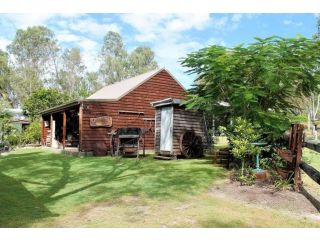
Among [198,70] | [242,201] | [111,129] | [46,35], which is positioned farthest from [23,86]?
[242,201]

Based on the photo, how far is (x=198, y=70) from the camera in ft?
40.0

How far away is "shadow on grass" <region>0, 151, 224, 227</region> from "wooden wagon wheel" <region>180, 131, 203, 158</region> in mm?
3990

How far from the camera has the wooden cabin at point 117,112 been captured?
2002cm

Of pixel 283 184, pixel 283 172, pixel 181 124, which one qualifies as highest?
pixel 181 124

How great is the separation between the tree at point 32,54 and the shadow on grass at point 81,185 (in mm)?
45059

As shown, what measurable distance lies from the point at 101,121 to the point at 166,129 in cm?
479

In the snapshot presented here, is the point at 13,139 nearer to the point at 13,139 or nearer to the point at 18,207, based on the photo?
the point at 13,139

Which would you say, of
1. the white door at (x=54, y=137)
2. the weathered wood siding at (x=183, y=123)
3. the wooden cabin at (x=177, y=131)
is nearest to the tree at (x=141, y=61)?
the white door at (x=54, y=137)

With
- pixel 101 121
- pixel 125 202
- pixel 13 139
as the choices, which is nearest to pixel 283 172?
pixel 125 202

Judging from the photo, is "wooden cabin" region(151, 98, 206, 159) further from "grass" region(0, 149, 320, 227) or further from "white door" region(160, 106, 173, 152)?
"grass" region(0, 149, 320, 227)

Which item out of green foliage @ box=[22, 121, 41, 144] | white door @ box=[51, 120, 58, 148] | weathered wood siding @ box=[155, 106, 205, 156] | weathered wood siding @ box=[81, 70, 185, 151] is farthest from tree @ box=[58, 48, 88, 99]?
weathered wood siding @ box=[155, 106, 205, 156]

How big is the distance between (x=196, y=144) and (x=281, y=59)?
8.69 m

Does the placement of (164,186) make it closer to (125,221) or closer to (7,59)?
(125,221)

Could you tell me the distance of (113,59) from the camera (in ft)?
190
